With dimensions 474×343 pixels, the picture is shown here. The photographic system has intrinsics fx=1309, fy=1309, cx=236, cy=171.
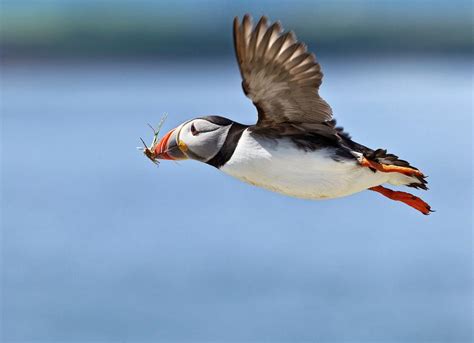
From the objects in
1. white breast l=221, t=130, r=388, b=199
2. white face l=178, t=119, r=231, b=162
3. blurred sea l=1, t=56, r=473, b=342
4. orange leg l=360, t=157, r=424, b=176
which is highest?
blurred sea l=1, t=56, r=473, b=342

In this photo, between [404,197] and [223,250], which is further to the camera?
[223,250]

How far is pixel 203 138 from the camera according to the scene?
550 cm

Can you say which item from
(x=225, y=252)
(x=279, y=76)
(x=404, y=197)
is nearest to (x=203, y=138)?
(x=279, y=76)

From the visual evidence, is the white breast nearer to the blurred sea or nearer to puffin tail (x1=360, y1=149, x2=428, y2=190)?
puffin tail (x1=360, y1=149, x2=428, y2=190)

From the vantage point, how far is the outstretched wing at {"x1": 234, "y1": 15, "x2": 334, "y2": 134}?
5113mm

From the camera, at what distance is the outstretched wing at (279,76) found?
5.11 metres

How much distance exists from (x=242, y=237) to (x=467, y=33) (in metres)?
26.6

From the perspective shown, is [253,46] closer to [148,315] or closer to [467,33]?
[148,315]

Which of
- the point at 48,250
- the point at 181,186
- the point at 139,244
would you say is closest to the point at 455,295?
the point at 139,244

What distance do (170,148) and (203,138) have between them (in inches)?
8.5

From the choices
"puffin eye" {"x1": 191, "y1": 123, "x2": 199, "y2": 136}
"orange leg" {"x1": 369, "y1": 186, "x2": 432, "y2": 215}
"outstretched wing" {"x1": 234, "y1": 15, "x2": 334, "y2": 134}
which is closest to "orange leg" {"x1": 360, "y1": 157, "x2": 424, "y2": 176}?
"outstretched wing" {"x1": 234, "y1": 15, "x2": 334, "y2": 134}

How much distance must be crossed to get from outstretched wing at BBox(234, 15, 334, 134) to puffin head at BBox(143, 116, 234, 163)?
7.2 inches

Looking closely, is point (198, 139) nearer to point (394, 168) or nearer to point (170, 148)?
point (170, 148)

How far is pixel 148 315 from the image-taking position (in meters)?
17.9
